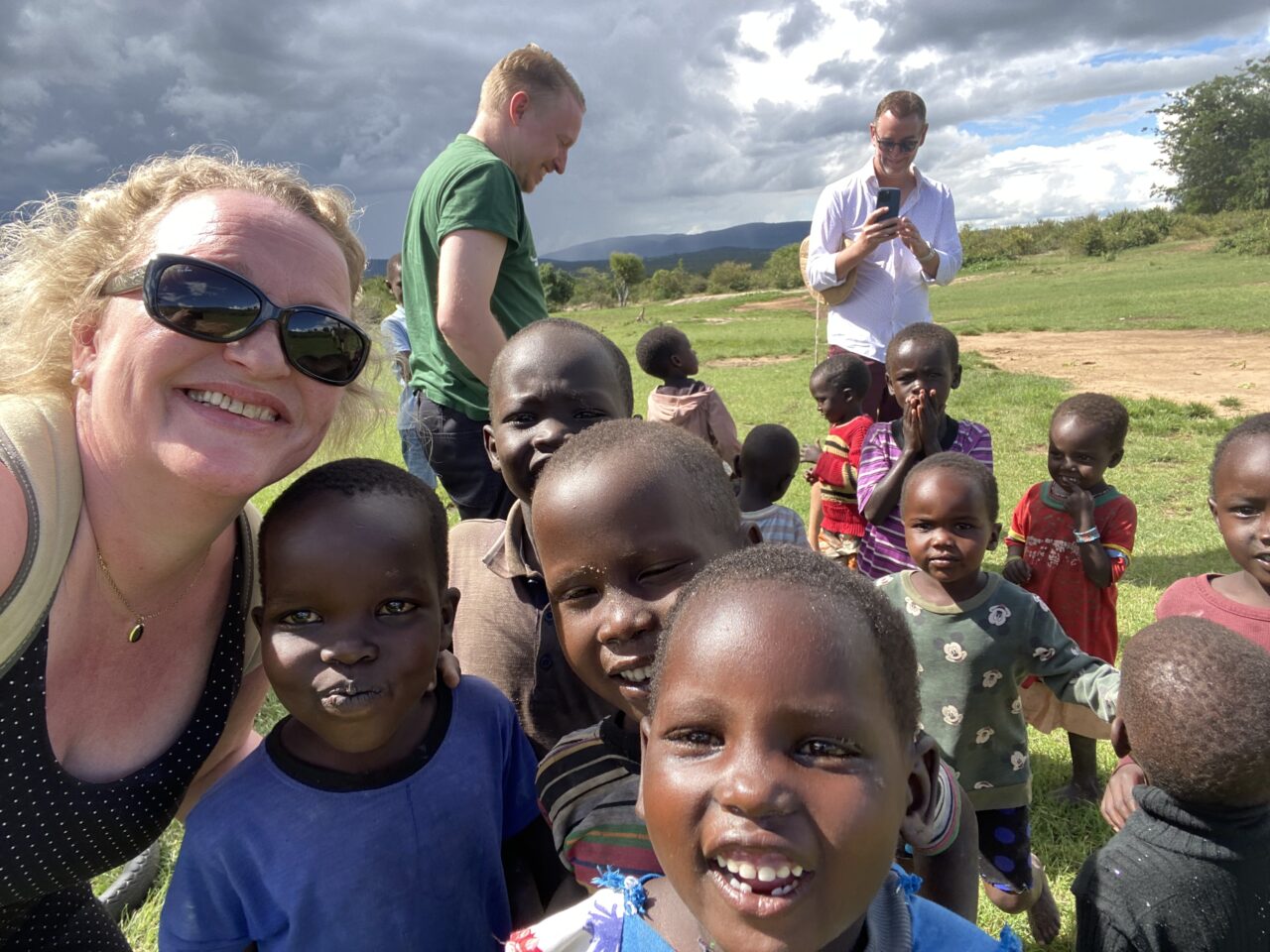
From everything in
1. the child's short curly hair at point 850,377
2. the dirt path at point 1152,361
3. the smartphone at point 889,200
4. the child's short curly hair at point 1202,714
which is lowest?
the dirt path at point 1152,361

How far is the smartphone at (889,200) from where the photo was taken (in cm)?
468

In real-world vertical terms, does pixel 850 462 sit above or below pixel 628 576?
below

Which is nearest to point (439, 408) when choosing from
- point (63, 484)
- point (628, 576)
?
point (63, 484)

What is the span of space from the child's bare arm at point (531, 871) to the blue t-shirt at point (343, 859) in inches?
1.9

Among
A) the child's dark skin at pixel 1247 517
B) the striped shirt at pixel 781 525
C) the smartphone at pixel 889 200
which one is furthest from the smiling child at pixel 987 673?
the smartphone at pixel 889 200

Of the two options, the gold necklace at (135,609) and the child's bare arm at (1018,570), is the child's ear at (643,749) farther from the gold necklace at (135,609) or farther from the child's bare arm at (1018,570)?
the child's bare arm at (1018,570)

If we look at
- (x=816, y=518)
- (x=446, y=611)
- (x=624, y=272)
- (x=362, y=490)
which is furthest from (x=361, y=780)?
(x=624, y=272)

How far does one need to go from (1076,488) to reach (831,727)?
3115mm

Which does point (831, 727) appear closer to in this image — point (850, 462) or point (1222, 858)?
point (1222, 858)

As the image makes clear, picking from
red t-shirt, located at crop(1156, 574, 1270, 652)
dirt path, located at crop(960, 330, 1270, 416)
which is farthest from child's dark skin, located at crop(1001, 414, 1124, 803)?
dirt path, located at crop(960, 330, 1270, 416)

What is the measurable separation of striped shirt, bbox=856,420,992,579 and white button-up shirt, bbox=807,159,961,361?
97 cm

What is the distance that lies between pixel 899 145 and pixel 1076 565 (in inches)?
96.2

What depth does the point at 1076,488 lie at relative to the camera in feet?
12.4

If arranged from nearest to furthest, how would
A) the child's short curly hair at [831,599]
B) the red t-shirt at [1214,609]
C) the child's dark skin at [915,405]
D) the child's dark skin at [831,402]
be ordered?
the child's short curly hair at [831,599] < the red t-shirt at [1214,609] < the child's dark skin at [915,405] < the child's dark skin at [831,402]
